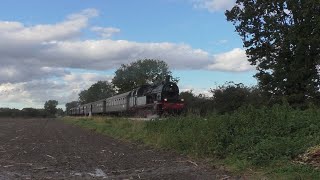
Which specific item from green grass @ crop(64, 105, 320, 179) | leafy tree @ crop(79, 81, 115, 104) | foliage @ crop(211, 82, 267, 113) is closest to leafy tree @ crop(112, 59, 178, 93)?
leafy tree @ crop(79, 81, 115, 104)

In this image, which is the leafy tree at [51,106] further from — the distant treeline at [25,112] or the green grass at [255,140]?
the green grass at [255,140]

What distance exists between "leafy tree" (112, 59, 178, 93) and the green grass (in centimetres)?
9271

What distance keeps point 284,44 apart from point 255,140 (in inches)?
1249

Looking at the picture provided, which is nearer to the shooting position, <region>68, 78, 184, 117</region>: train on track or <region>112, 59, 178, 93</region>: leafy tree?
<region>68, 78, 184, 117</region>: train on track

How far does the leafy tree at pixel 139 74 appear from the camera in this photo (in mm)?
109562

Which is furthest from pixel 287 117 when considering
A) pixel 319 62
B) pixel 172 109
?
pixel 319 62

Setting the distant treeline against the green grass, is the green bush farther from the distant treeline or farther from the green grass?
the distant treeline

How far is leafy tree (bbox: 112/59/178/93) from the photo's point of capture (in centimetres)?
10956

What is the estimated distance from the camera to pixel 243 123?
526 inches

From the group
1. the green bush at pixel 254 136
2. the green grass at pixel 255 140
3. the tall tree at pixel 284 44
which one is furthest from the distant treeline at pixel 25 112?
the green bush at pixel 254 136

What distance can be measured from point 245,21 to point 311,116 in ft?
109

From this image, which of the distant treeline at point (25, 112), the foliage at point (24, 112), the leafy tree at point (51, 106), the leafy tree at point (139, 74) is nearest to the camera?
the leafy tree at point (139, 74)

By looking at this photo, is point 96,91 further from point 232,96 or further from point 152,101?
point 152,101

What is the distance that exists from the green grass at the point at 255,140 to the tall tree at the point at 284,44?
26.9m
